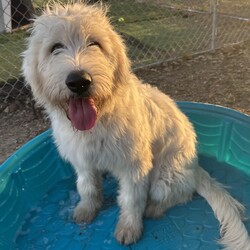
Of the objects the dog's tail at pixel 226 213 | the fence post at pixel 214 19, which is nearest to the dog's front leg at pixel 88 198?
the dog's tail at pixel 226 213

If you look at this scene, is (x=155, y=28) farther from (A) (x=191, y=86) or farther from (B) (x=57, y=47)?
(B) (x=57, y=47)

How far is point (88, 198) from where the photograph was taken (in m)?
3.22

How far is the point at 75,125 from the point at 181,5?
22.0ft

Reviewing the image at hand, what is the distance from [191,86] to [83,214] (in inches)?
103

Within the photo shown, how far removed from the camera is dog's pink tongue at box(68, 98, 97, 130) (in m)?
2.29

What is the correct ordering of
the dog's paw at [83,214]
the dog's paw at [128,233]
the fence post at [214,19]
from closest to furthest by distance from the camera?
the dog's paw at [128,233]
the dog's paw at [83,214]
the fence post at [214,19]

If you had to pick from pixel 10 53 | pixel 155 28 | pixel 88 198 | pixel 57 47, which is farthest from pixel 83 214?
pixel 155 28

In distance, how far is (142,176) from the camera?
277 cm

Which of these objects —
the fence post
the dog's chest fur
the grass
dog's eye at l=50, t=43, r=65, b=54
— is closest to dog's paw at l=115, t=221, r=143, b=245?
the dog's chest fur

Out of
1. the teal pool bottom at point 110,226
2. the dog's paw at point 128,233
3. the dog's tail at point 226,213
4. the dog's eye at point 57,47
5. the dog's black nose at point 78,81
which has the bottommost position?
the teal pool bottom at point 110,226

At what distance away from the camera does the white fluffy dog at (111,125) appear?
2.24m

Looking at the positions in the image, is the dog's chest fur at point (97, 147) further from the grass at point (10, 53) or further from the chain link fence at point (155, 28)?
the grass at point (10, 53)

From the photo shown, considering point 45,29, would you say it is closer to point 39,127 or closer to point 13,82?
point 39,127

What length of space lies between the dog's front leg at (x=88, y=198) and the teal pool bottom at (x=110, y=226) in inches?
2.6
